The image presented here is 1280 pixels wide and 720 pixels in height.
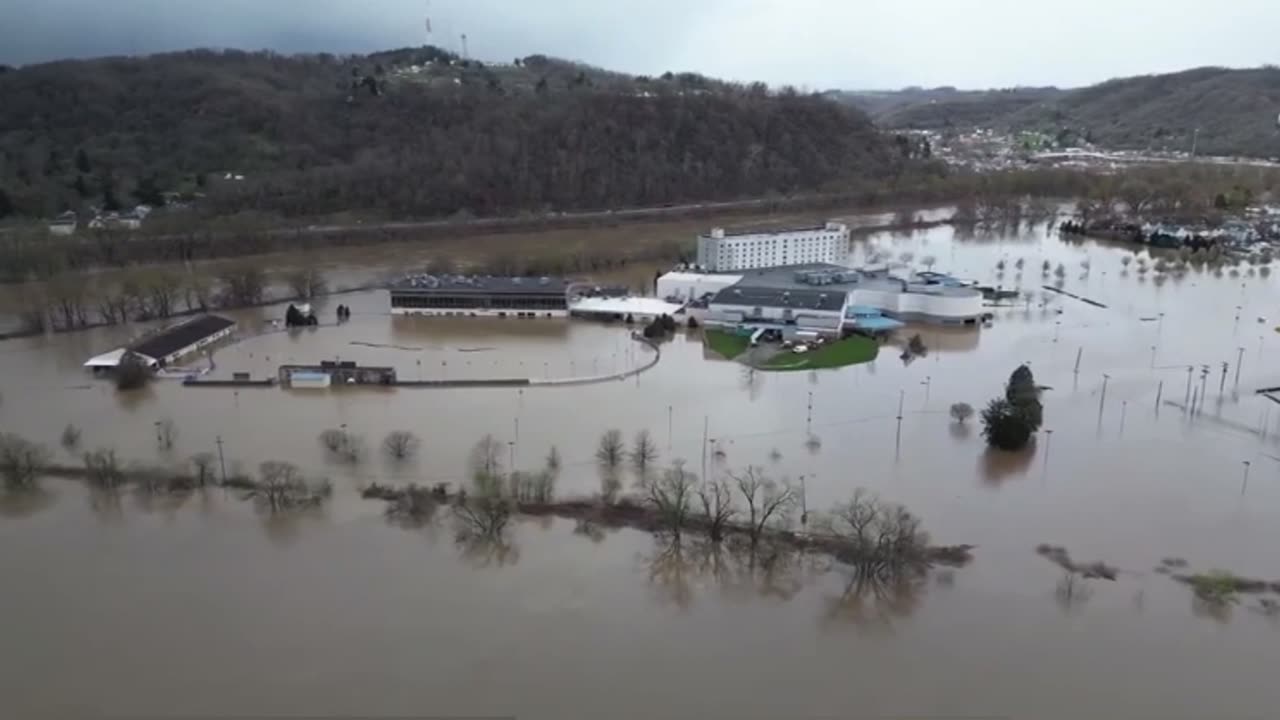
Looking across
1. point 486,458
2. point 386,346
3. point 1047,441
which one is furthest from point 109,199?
point 1047,441

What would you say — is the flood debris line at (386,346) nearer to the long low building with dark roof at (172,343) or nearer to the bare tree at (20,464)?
the long low building with dark roof at (172,343)

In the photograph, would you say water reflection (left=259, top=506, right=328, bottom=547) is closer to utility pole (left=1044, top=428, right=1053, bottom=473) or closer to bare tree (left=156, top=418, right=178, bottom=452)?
bare tree (left=156, top=418, right=178, bottom=452)

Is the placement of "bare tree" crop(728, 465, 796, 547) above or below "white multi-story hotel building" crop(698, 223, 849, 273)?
below

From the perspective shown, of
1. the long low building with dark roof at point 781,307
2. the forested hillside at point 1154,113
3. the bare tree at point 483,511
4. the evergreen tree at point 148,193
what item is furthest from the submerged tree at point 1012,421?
the forested hillside at point 1154,113

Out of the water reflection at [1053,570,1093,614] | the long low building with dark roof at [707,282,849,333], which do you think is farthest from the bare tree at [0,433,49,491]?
the long low building with dark roof at [707,282,849,333]

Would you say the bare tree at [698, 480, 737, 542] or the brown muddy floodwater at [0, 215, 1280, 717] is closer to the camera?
the brown muddy floodwater at [0, 215, 1280, 717]
